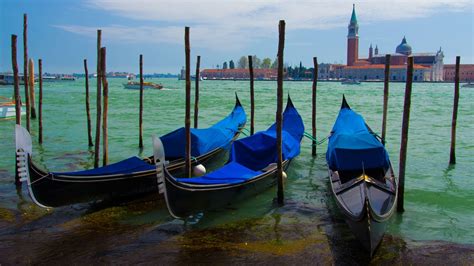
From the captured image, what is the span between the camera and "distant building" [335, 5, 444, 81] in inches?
3002

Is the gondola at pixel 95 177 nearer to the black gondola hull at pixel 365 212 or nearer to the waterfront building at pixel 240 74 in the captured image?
the black gondola hull at pixel 365 212

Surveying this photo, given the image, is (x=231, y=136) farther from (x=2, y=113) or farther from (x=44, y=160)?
(x=2, y=113)

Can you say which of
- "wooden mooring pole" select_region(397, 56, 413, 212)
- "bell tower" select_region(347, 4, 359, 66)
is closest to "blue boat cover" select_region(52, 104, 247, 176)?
"wooden mooring pole" select_region(397, 56, 413, 212)

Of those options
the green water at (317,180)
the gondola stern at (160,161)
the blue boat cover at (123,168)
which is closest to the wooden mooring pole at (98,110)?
the green water at (317,180)

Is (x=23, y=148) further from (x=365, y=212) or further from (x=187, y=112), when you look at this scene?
(x=365, y=212)

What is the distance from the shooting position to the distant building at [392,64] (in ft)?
250

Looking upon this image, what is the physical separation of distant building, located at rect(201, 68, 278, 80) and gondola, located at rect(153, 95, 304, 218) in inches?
3446

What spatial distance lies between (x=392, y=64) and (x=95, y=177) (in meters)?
83.1

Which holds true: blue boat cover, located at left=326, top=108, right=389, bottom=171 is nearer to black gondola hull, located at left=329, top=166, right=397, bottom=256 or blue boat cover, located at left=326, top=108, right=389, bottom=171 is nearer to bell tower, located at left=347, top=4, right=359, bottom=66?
black gondola hull, located at left=329, top=166, right=397, bottom=256

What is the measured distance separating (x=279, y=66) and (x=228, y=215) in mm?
1749

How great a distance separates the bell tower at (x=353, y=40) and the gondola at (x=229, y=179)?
8296cm

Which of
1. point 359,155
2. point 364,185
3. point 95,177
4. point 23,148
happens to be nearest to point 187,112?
point 95,177

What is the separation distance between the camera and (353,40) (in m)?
86.3

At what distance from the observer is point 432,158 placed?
862 cm
